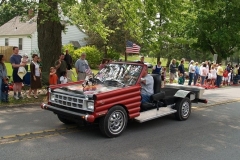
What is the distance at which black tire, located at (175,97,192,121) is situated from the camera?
27.6 feet

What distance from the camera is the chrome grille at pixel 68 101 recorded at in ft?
20.3

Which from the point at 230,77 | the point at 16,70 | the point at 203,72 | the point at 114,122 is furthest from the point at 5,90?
the point at 230,77

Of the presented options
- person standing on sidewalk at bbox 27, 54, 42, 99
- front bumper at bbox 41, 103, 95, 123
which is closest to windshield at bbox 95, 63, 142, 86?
front bumper at bbox 41, 103, 95, 123

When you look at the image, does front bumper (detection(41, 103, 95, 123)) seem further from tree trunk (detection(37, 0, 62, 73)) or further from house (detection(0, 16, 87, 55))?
house (detection(0, 16, 87, 55))

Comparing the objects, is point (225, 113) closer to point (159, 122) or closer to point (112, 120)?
point (159, 122)

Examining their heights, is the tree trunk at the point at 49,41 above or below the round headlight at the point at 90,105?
above

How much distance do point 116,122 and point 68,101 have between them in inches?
48.7

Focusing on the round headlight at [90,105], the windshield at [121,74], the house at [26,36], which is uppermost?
the house at [26,36]

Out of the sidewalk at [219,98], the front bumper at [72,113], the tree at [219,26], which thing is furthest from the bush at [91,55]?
the front bumper at [72,113]

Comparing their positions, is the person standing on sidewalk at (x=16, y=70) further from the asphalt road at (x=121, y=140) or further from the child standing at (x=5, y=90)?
the asphalt road at (x=121, y=140)

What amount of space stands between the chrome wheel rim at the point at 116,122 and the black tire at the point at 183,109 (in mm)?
2468

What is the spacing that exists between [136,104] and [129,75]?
0.88 metres

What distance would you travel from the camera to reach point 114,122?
6445mm

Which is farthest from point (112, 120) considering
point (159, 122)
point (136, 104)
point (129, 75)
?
point (159, 122)
